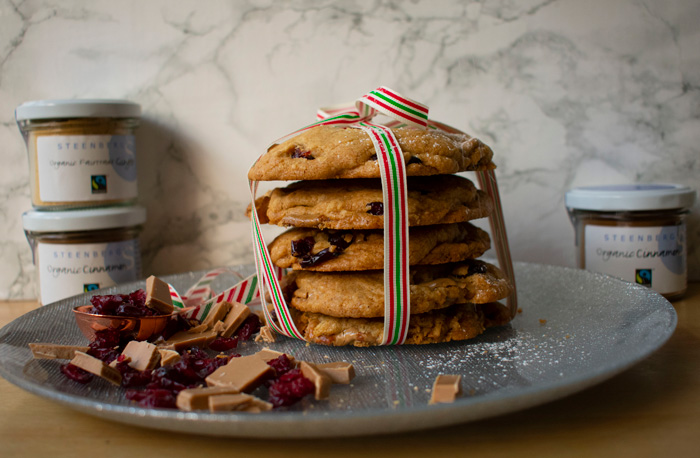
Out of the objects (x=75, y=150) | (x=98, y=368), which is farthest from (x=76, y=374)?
(x=75, y=150)

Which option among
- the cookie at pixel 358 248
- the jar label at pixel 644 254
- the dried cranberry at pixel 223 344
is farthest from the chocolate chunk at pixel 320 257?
the jar label at pixel 644 254

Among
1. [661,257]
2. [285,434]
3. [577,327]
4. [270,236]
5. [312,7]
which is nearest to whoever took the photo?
[285,434]

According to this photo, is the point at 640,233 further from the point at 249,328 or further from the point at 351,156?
the point at 249,328

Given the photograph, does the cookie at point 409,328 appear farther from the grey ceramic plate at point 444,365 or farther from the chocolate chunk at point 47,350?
the chocolate chunk at point 47,350

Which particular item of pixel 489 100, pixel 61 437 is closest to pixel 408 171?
pixel 61 437

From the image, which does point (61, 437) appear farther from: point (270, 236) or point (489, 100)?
point (489, 100)
